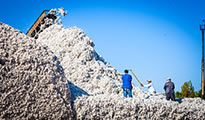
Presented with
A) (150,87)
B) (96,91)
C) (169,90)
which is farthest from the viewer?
(150,87)

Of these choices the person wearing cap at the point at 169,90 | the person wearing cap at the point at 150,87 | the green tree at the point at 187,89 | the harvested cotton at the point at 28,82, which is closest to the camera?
the harvested cotton at the point at 28,82

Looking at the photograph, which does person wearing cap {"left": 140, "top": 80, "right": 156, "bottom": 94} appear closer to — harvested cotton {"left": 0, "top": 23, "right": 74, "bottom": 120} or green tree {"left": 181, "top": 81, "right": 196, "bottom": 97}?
harvested cotton {"left": 0, "top": 23, "right": 74, "bottom": 120}

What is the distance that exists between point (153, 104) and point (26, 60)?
13.5 ft

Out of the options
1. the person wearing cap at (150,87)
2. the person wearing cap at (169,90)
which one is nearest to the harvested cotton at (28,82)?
the person wearing cap at (169,90)

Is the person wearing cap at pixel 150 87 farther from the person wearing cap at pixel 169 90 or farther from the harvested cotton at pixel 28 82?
the harvested cotton at pixel 28 82

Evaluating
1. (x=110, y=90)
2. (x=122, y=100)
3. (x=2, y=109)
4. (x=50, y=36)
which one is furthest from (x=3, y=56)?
(x=50, y=36)

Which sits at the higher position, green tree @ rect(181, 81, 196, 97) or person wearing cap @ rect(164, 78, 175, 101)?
green tree @ rect(181, 81, 196, 97)

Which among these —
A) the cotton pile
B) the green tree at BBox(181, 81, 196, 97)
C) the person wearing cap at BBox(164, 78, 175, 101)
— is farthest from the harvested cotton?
the green tree at BBox(181, 81, 196, 97)

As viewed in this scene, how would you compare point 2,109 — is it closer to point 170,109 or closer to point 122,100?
point 122,100

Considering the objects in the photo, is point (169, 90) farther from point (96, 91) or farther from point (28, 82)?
point (28, 82)

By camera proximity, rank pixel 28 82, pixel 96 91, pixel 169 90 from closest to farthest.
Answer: pixel 28 82 < pixel 96 91 < pixel 169 90

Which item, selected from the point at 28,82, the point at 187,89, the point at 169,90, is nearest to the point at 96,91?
the point at 169,90

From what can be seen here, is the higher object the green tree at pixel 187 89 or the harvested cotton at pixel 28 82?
the green tree at pixel 187 89

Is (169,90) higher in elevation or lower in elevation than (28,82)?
higher
